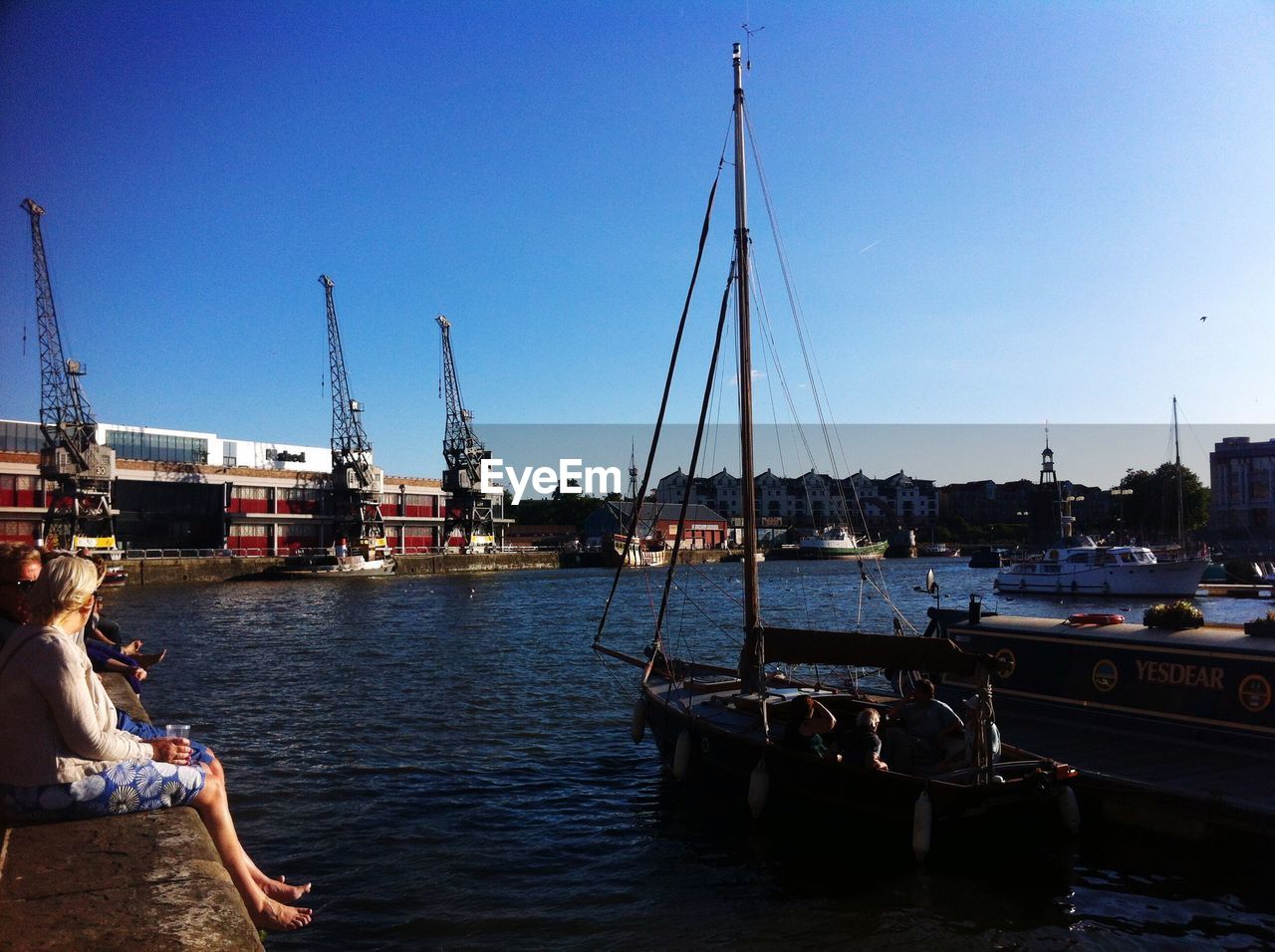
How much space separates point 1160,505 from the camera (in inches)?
5851

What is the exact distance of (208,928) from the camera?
4.54 meters

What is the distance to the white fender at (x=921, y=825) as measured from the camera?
40.0 feet

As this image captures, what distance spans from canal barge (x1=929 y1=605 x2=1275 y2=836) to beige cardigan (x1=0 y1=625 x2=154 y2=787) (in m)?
11.0

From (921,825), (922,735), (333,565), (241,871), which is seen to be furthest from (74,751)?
(333,565)

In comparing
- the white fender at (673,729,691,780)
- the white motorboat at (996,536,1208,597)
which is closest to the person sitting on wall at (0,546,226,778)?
the white fender at (673,729,691,780)

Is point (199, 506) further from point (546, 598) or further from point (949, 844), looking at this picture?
point (949, 844)

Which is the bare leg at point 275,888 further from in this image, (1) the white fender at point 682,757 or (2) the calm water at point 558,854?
(1) the white fender at point 682,757

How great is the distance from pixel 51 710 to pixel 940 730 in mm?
11681

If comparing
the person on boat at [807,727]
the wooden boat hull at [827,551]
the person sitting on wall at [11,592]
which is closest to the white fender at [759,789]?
the person on boat at [807,727]

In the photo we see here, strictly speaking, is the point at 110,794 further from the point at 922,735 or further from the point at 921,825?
the point at 922,735

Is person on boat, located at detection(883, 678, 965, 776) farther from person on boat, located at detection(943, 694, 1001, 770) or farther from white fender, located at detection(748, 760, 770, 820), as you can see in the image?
white fender, located at detection(748, 760, 770, 820)

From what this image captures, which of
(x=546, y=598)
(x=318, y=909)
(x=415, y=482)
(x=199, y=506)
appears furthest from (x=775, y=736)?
(x=415, y=482)

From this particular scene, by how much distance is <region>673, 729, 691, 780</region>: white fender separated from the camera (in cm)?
1634

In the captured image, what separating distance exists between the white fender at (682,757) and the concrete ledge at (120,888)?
11418 mm
